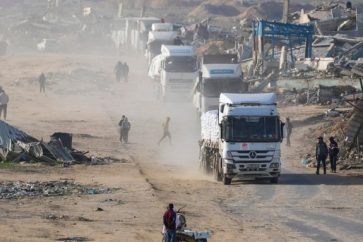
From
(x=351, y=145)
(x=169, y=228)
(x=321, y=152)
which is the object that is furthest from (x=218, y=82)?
(x=169, y=228)

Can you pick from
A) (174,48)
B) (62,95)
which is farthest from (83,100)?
(174,48)

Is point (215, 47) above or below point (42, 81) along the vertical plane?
above

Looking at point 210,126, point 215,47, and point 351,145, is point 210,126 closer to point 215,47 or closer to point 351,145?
point 351,145

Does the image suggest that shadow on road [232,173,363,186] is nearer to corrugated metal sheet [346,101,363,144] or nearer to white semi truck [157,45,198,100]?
corrugated metal sheet [346,101,363,144]

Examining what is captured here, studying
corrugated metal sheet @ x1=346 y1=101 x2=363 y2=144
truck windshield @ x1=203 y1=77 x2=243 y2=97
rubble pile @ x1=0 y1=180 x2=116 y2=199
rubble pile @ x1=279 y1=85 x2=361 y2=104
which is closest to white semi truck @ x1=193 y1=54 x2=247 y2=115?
truck windshield @ x1=203 y1=77 x2=243 y2=97

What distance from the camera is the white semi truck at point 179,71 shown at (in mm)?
61688

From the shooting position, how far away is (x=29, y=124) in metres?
55.6

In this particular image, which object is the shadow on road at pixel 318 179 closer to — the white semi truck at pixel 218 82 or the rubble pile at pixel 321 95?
the white semi truck at pixel 218 82

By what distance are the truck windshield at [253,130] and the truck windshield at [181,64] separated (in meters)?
27.8

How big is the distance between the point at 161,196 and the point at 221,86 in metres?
19.5

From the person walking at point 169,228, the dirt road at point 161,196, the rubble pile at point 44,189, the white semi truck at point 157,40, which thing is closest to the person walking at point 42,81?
the white semi truck at point 157,40

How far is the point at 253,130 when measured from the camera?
111 ft

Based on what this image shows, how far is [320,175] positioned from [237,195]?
5901mm

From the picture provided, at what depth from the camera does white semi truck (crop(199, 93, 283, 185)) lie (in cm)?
3366
